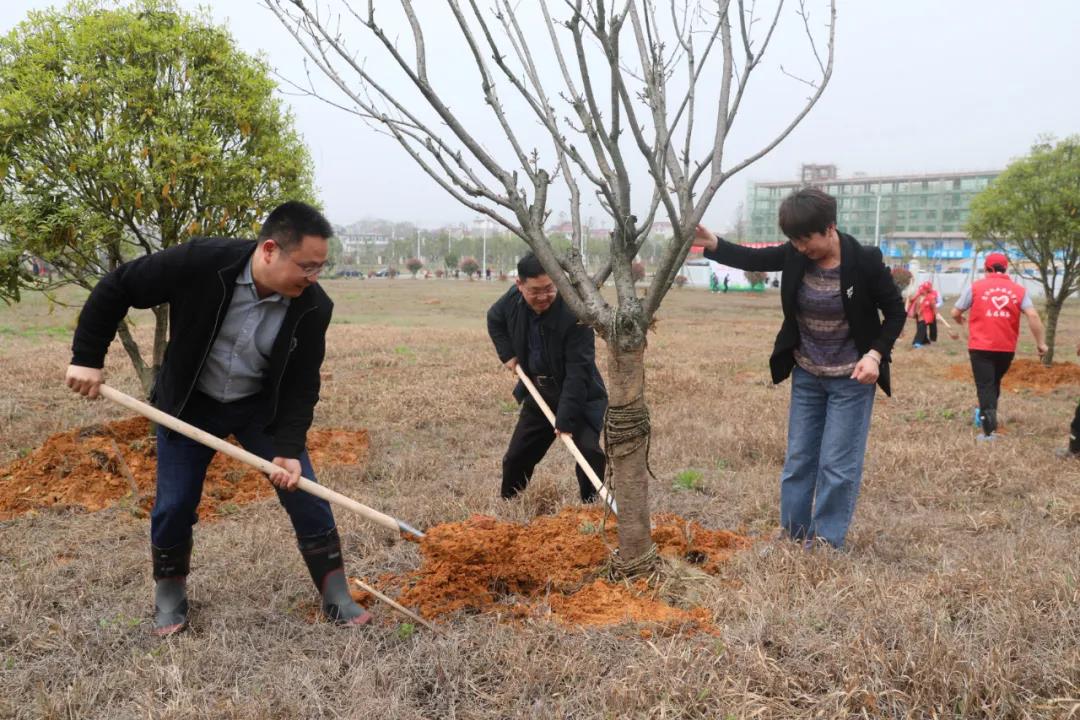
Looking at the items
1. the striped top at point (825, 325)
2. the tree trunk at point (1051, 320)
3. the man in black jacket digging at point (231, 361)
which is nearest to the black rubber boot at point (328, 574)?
the man in black jacket digging at point (231, 361)

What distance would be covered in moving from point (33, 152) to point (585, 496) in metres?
4.06

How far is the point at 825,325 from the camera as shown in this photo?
3809 millimetres

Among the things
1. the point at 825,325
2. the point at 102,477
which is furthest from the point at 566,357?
the point at 102,477

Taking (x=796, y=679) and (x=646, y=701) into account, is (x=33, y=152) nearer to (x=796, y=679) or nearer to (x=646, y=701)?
(x=646, y=701)

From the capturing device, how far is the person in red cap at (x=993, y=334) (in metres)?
7.14

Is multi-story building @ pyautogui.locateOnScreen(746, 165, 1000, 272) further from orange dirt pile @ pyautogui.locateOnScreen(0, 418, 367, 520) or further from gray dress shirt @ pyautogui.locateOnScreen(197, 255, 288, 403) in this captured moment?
gray dress shirt @ pyautogui.locateOnScreen(197, 255, 288, 403)

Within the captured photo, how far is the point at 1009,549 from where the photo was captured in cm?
368

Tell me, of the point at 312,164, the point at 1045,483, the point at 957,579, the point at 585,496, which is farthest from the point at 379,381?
the point at 957,579

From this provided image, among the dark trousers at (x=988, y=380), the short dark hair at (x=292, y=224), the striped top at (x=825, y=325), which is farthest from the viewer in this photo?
the dark trousers at (x=988, y=380)

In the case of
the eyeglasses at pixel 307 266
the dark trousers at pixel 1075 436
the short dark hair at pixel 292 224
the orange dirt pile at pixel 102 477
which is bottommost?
the orange dirt pile at pixel 102 477

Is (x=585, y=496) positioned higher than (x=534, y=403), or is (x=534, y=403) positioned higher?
(x=534, y=403)

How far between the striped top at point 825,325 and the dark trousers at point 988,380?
4.22m

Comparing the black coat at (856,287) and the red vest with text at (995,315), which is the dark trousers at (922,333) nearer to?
the red vest with text at (995,315)

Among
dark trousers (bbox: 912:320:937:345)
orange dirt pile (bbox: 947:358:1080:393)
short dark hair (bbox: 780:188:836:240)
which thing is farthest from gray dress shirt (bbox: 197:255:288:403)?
dark trousers (bbox: 912:320:937:345)
